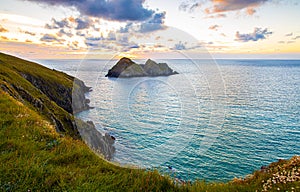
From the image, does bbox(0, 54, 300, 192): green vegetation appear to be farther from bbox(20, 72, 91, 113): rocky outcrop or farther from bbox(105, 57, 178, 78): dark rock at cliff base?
bbox(20, 72, 91, 113): rocky outcrop

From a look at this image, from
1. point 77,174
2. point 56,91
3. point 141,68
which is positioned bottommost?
point 56,91

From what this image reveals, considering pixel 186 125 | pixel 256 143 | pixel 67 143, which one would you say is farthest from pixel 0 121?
pixel 256 143

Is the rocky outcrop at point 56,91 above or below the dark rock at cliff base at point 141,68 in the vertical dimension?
below

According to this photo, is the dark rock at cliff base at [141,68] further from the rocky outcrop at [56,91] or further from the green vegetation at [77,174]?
the rocky outcrop at [56,91]

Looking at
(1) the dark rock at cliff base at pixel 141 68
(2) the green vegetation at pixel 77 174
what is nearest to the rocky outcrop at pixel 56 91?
(1) the dark rock at cliff base at pixel 141 68

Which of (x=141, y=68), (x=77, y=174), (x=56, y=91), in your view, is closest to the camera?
(x=77, y=174)

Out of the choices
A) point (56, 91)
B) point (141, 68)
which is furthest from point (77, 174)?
point (56, 91)

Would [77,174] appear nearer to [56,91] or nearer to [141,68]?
[141,68]

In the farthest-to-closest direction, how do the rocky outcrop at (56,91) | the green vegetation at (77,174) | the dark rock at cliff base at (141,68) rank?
the rocky outcrop at (56,91) < the dark rock at cliff base at (141,68) < the green vegetation at (77,174)

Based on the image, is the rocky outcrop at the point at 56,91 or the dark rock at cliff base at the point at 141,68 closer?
the dark rock at cliff base at the point at 141,68

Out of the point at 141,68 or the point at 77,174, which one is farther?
the point at 141,68

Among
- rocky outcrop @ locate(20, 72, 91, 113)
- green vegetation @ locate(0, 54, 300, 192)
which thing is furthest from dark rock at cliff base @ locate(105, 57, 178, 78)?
rocky outcrop @ locate(20, 72, 91, 113)

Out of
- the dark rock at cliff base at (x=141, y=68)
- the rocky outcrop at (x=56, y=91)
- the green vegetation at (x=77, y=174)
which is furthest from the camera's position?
the rocky outcrop at (x=56, y=91)

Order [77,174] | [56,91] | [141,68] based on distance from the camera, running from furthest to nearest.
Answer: [56,91] → [141,68] → [77,174]
